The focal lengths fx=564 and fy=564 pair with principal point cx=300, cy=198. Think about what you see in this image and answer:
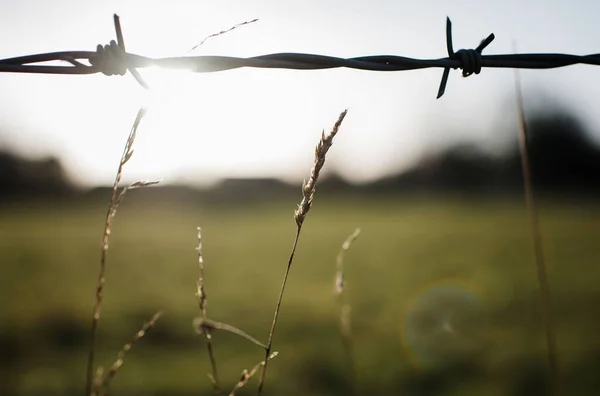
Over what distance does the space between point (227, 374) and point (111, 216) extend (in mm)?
5065

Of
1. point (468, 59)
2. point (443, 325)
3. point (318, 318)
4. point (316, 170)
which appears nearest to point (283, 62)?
point (316, 170)

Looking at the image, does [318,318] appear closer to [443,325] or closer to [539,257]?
[443,325]

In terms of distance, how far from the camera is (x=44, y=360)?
267 inches

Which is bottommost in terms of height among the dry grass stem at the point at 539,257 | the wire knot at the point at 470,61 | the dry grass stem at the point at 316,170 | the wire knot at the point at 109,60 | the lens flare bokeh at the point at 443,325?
the lens flare bokeh at the point at 443,325

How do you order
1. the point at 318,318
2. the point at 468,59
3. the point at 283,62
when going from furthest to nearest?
the point at 318,318, the point at 468,59, the point at 283,62

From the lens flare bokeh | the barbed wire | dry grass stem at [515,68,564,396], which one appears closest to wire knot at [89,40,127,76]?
the barbed wire

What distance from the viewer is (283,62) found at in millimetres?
1392

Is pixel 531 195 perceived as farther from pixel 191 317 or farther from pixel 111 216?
pixel 191 317

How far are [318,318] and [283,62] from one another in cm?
799

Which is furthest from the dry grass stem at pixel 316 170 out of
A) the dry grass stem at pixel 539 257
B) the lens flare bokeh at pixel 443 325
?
the lens flare bokeh at pixel 443 325

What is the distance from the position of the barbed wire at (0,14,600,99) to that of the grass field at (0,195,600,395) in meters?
4.16

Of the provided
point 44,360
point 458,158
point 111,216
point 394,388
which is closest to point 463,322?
point 394,388

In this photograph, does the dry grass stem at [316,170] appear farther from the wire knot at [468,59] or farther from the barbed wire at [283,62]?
the wire knot at [468,59]

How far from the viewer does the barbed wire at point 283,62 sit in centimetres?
127
